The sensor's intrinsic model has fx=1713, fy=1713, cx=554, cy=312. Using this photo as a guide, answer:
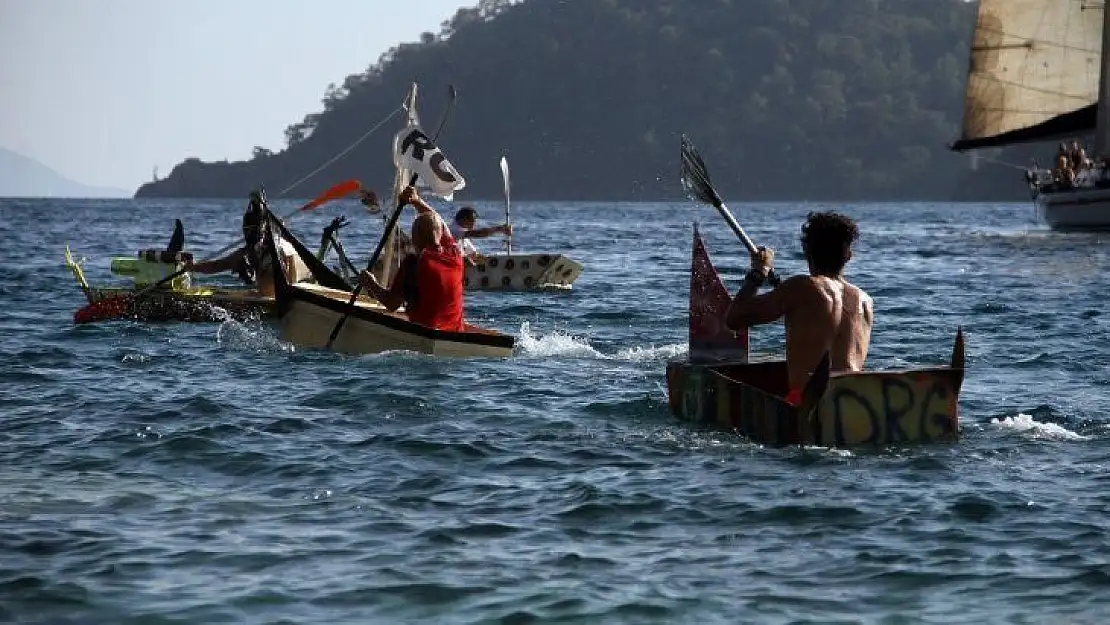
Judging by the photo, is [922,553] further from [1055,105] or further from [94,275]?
[1055,105]

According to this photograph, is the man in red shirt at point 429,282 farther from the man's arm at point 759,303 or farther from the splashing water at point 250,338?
the man's arm at point 759,303

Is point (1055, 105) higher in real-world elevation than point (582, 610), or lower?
higher

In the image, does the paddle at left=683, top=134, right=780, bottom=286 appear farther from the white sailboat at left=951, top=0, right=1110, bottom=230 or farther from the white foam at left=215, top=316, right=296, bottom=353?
the white sailboat at left=951, top=0, right=1110, bottom=230

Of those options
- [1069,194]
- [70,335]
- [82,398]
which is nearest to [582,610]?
[82,398]

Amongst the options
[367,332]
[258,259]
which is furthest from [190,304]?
[367,332]

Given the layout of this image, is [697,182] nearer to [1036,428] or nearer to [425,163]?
[1036,428]

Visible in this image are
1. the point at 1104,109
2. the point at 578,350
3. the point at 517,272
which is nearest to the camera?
the point at 578,350

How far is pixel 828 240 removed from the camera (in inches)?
424

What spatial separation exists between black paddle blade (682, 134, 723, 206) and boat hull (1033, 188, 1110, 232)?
39368 mm

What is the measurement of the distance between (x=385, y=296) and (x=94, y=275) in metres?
20.9

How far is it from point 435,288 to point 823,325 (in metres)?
6.05

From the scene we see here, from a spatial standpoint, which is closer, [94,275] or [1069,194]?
[94,275]

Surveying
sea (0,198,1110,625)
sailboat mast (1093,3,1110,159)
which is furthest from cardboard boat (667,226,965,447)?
sailboat mast (1093,3,1110,159)

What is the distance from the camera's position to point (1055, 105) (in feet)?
169
